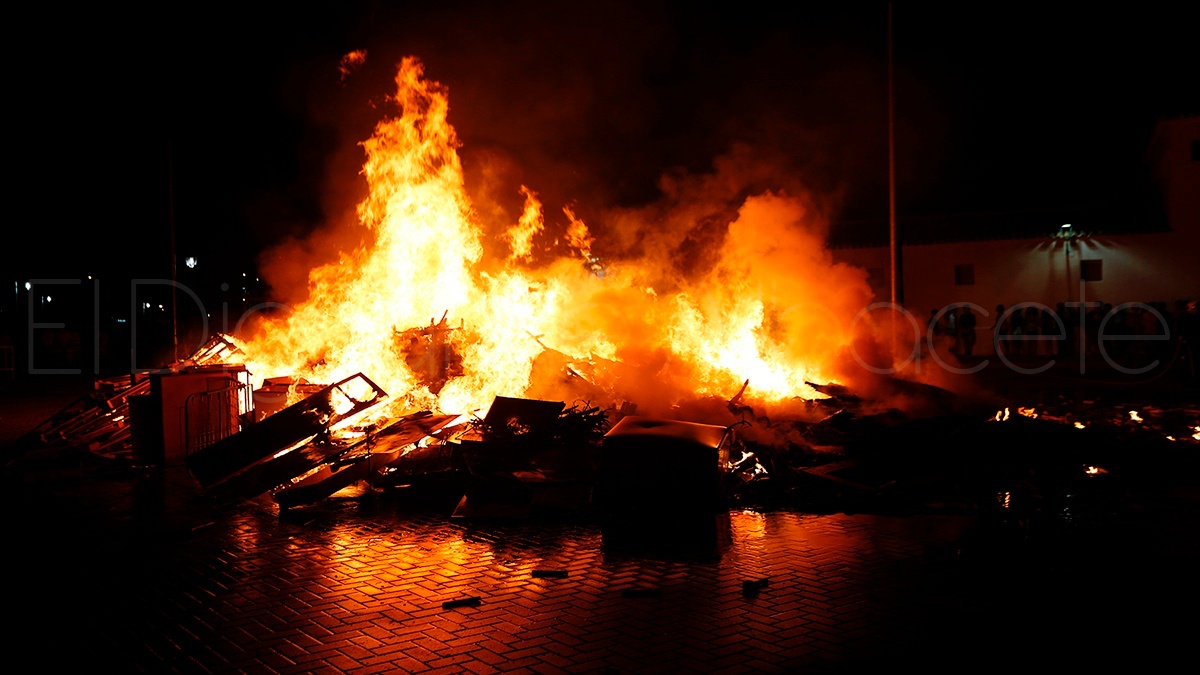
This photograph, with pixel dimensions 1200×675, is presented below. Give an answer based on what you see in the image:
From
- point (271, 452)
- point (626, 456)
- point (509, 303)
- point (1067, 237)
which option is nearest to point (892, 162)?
point (509, 303)

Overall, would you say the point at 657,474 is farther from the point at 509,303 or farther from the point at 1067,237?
the point at 1067,237

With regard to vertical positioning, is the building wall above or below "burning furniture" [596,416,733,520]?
above

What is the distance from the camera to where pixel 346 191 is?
17016 millimetres

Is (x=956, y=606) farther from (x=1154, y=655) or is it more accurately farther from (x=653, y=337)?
(x=653, y=337)

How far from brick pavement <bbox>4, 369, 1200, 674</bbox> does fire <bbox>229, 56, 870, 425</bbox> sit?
4.94m

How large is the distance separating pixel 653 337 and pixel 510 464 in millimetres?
5171

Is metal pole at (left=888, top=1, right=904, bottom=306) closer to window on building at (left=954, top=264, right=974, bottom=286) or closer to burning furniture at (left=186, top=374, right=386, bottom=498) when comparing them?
burning furniture at (left=186, top=374, right=386, bottom=498)

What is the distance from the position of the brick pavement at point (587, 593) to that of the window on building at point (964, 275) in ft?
74.8

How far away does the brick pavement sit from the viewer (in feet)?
15.8

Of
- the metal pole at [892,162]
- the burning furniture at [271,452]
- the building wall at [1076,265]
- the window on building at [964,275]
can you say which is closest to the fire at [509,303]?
the metal pole at [892,162]

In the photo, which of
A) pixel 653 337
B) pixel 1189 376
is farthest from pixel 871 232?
pixel 653 337

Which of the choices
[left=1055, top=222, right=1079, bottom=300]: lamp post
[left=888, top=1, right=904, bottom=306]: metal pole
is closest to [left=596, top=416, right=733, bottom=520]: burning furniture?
[left=888, top=1, right=904, bottom=306]: metal pole

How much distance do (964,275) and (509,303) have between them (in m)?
20.4

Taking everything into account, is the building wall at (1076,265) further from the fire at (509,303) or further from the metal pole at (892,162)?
the fire at (509,303)
